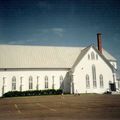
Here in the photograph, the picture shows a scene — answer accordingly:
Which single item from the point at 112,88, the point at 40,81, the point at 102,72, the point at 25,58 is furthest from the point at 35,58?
the point at 112,88

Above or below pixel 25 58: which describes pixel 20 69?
below

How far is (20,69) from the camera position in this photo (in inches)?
1795

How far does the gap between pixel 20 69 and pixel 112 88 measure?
23643 millimetres

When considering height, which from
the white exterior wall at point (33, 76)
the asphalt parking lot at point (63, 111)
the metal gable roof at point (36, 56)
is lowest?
the asphalt parking lot at point (63, 111)

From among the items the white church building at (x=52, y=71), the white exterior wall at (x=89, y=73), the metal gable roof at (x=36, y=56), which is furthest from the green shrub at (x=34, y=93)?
the metal gable roof at (x=36, y=56)

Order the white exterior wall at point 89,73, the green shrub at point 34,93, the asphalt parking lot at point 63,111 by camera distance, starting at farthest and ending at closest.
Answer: the white exterior wall at point 89,73
the green shrub at point 34,93
the asphalt parking lot at point 63,111

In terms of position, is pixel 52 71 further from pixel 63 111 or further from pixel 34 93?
pixel 63 111

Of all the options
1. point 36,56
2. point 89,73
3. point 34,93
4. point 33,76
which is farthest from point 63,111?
point 36,56

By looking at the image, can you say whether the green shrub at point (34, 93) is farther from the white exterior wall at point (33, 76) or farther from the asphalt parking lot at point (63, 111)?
the asphalt parking lot at point (63, 111)

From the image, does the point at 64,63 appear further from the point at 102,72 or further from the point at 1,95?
the point at 1,95

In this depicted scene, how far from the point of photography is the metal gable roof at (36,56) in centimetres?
4644

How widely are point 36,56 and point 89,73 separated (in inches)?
560

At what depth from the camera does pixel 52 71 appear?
48156mm

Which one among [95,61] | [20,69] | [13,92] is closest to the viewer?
[13,92]
